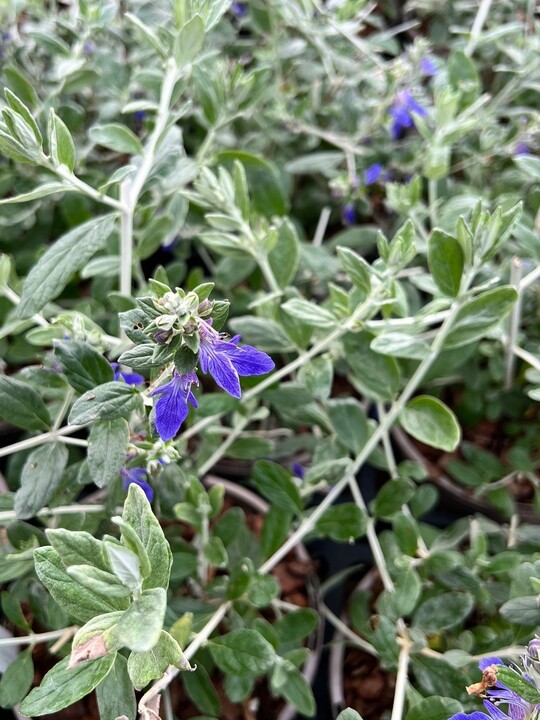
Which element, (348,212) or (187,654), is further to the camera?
(348,212)

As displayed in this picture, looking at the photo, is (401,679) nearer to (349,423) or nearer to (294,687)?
(294,687)

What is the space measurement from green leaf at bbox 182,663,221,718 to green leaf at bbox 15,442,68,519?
284 millimetres

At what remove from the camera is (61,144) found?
2.25 ft

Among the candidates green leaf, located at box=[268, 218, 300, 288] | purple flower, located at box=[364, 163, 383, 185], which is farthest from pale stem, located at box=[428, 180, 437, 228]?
green leaf, located at box=[268, 218, 300, 288]

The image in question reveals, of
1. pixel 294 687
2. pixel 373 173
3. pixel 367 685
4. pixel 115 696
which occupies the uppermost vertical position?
pixel 373 173

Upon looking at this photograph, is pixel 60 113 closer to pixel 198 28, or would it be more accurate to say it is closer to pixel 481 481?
pixel 198 28

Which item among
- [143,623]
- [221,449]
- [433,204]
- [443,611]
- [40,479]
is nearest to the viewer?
A: [143,623]

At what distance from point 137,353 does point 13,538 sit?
1.13 feet

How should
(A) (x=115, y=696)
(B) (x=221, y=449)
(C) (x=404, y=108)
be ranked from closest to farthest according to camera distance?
(A) (x=115, y=696), (B) (x=221, y=449), (C) (x=404, y=108)

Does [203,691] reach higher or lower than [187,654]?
→ lower

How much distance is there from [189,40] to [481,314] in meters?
0.44

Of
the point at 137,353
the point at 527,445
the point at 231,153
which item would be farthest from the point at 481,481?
the point at 137,353

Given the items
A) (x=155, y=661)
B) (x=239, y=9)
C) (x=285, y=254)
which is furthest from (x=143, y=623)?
(x=239, y=9)

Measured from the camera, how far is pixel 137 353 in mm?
548
